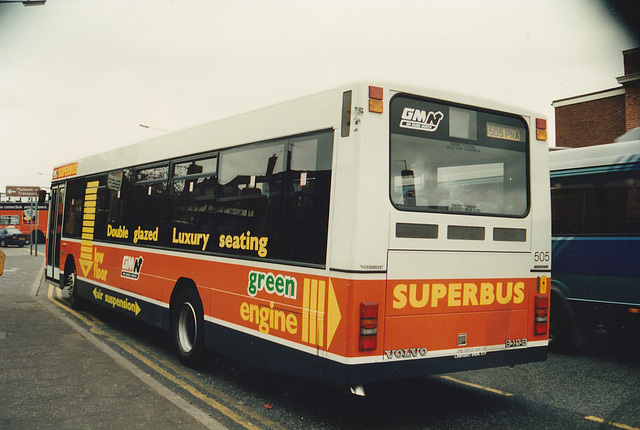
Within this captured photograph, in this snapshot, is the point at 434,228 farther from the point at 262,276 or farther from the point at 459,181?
the point at 262,276

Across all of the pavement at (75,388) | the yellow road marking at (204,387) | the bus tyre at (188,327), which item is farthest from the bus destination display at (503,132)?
the bus tyre at (188,327)

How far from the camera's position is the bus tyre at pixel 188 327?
22.2ft

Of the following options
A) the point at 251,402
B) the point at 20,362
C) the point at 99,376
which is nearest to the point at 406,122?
the point at 251,402

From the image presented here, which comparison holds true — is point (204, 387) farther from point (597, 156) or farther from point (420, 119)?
point (597, 156)

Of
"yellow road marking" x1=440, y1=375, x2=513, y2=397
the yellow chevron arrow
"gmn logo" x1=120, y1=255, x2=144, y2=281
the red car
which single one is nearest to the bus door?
"gmn logo" x1=120, y1=255, x2=144, y2=281

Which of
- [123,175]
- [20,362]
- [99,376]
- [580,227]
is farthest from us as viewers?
[123,175]

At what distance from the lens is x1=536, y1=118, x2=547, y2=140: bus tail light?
5.76 metres

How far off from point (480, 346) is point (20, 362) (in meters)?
5.54

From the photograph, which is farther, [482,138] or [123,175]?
[123,175]

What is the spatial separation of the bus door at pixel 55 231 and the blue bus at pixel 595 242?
10.0 metres

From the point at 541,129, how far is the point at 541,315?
189 cm

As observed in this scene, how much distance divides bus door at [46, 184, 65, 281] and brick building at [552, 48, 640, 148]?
19581 mm

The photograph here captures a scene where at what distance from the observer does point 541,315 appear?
556cm

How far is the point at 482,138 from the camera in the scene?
17.6ft
